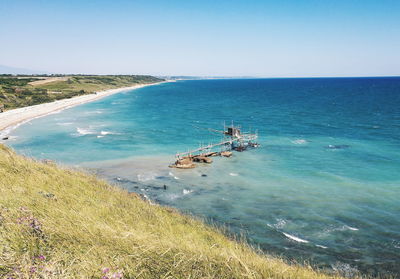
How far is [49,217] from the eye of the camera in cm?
812

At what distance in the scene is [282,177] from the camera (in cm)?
3438

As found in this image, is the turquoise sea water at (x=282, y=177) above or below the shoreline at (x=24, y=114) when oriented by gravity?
below

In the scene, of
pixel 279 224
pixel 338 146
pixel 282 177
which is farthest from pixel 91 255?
pixel 338 146

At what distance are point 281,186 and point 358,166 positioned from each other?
1354 centimetres

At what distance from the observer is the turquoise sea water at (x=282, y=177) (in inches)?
810

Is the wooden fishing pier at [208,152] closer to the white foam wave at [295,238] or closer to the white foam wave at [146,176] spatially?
the white foam wave at [146,176]

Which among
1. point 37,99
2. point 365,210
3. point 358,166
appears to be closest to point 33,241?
point 365,210

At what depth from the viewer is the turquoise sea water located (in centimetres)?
2058

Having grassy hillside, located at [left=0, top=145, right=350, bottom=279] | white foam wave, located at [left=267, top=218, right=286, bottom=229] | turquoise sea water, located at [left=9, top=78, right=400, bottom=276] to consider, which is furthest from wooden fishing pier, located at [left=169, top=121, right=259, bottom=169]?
grassy hillside, located at [left=0, top=145, right=350, bottom=279]

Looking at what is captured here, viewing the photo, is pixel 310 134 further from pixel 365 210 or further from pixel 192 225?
pixel 192 225

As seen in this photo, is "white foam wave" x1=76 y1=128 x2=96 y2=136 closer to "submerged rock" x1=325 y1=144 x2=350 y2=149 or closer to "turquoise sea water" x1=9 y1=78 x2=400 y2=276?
"turquoise sea water" x1=9 y1=78 x2=400 y2=276

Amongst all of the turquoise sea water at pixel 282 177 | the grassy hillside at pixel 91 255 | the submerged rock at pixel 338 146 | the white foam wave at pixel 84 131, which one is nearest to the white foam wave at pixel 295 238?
the turquoise sea water at pixel 282 177

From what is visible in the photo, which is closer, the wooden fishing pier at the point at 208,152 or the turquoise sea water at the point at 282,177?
the turquoise sea water at the point at 282,177

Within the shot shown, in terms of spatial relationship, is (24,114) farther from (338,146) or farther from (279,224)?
(279,224)
